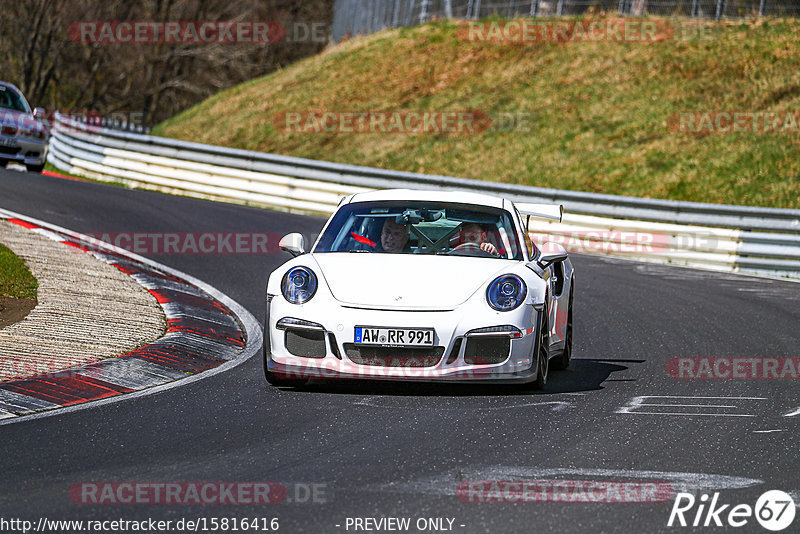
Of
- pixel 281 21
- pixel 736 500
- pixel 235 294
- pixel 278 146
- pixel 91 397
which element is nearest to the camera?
pixel 736 500

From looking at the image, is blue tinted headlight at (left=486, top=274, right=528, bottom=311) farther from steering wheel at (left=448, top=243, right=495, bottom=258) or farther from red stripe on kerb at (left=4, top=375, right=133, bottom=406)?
red stripe on kerb at (left=4, top=375, right=133, bottom=406)

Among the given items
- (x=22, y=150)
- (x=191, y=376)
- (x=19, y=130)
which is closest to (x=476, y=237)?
(x=191, y=376)

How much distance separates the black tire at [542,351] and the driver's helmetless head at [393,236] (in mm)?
1136

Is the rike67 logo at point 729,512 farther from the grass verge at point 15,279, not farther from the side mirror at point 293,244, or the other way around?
the grass verge at point 15,279

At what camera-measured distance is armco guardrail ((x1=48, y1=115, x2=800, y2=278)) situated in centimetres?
1788

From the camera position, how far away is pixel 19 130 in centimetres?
2241

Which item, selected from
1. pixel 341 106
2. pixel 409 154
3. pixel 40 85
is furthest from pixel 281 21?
pixel 409 154

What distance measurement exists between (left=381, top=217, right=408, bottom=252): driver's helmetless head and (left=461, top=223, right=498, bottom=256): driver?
15.7 inches

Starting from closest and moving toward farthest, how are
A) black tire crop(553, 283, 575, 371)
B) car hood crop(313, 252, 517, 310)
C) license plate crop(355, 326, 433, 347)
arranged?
license plate crop(355, 326, 433, 347)
car hood crop(313, 252, 517, 310)
black tire crop(553, 283, 575, 371)

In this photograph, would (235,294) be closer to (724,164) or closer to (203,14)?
(724,164)

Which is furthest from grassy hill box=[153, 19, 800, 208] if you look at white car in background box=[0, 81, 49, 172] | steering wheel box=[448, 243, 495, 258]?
steering wheel box=[448, 243, 495, 258]

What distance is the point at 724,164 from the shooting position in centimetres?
2364

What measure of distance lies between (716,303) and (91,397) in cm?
820

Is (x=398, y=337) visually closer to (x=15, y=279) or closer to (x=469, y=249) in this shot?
(x=469, y=249)
